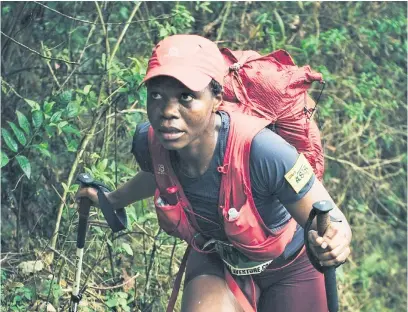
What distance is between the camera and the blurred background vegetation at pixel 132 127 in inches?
216

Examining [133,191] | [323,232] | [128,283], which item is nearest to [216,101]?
[323,232]

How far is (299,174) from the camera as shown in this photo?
362cm

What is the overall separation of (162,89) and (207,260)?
923 mm

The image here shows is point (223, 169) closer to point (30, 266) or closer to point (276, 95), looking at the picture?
point (276, 95)

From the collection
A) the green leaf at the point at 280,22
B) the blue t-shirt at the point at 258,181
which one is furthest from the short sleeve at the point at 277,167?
the green leaf at the point at 280,22

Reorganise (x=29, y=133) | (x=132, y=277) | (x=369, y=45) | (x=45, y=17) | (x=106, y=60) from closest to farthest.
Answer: (x=29, y=133)
(x=132, y=277)
(x=106, y=60)
(x=45, y=17)
(x=369, y=45)

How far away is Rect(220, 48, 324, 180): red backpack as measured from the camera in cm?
391

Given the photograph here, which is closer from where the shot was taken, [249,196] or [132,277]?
[249,196]

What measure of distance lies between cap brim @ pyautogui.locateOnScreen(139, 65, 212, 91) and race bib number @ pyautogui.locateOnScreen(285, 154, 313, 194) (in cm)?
45

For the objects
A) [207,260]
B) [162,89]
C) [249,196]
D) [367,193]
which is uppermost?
[162,89]

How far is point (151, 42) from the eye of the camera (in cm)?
680

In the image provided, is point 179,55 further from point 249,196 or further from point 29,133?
point 29,133

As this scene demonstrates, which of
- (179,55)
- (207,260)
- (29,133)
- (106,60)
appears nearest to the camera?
(179,55)

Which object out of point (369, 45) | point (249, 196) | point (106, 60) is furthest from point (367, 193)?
point (249, 196)
